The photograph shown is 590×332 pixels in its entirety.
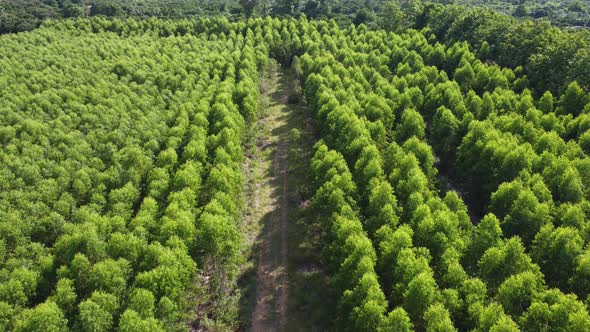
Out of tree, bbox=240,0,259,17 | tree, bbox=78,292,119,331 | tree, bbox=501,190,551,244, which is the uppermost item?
tree, bbox=240,0,259,17

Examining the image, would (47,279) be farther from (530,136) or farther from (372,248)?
(530,136)

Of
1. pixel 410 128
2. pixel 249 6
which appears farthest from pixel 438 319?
pixel 249 6

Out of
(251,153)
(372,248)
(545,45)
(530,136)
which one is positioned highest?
(545,45)

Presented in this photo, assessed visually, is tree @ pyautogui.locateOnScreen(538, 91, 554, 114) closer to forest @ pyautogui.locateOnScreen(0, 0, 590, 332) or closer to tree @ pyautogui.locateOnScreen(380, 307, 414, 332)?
forest @ pyautogui.locateOnScreen(0, 0, 590, 332)

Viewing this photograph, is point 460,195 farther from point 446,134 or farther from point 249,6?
point 249,6

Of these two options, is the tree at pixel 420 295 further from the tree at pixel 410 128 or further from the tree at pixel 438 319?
the tree at pixel 410 128

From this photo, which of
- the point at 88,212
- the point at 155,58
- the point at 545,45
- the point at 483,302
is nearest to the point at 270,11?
the point at 155,58

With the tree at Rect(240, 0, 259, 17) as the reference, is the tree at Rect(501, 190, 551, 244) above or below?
below

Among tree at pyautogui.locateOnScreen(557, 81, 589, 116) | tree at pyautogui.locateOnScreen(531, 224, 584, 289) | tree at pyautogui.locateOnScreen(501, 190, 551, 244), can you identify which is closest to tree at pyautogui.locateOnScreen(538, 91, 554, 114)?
tree at pyautogui.locateOnScreen(557, 81, 589, 116)
